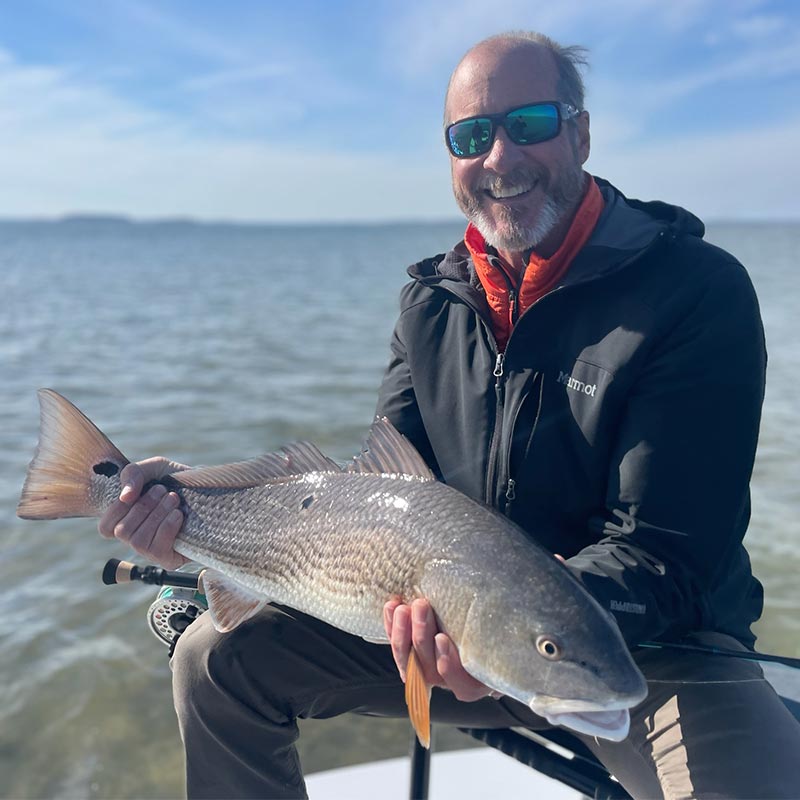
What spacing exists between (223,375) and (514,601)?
12249mm

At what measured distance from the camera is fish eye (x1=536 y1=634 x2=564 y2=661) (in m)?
1.96

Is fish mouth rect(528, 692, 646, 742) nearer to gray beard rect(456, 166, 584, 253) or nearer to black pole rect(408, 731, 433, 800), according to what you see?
black pole rect(408, 731, 433, 800)

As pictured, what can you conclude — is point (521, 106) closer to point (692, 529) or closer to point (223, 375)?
point (692, 529)

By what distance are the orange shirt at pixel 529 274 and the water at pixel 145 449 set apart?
2880 mm

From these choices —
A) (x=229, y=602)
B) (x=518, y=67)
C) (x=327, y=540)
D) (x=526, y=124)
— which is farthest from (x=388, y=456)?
(x=518, y=67)

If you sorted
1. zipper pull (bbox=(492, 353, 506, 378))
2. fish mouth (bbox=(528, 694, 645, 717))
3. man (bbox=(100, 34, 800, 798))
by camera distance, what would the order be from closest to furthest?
fish mouth (bbox=(528, 694, 645, 717)) → man (bbox=(100, 34, 800, 798)) → zipper pull (bbox=(492, 353, 506, 378))

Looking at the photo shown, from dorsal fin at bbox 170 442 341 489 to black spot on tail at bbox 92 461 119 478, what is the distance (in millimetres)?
219

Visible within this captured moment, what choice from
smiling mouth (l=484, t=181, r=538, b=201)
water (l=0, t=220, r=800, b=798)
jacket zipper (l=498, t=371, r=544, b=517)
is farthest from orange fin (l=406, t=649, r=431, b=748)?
water (l=0, t=220, r=800, b=798)

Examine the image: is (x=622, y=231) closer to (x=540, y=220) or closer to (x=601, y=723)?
(x=540, y=220)

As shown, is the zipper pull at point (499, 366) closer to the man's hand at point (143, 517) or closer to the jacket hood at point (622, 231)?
the jacket hood at point (622, 231)

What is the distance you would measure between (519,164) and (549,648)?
200 centimetres

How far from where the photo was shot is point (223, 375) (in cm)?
1380

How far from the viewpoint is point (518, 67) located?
3.25m

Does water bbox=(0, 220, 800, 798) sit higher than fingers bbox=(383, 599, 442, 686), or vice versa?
fingers bbox=(383, 599, 442, 686)
